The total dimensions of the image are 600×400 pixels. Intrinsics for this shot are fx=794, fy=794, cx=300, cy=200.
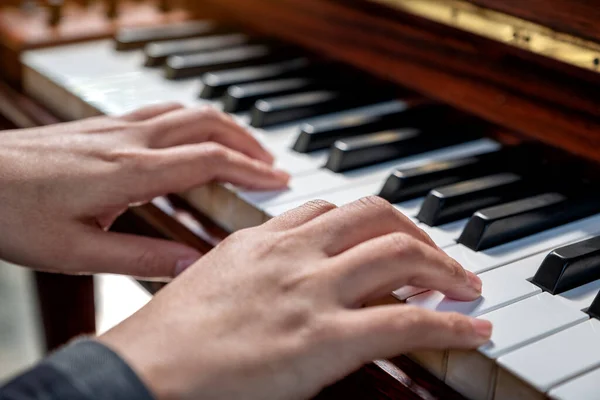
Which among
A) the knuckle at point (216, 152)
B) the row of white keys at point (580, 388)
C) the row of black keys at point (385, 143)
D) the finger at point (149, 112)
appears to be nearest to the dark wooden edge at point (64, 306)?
the row of black keys at point (385, 143)

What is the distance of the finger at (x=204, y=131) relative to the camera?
1.14m

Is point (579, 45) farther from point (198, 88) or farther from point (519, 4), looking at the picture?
point (198, 88)

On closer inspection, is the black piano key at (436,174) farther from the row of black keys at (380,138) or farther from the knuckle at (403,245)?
the knuckle at (403,245)

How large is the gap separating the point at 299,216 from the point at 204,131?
0.37 m

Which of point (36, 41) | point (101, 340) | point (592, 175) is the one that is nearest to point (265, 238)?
point (101, 340)

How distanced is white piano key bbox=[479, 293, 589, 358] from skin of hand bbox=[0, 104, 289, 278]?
395 millimetres

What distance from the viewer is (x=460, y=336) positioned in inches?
28.7

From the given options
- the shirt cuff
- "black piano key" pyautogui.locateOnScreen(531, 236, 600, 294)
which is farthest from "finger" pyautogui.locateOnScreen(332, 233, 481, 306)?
the shirt cuff

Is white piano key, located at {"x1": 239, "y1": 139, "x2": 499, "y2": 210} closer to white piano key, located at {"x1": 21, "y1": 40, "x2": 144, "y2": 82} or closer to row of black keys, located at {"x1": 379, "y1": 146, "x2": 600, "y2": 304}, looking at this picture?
row of black keys, located at {"x1": 379, "y1": 146, "x2": 600, "y2": 304}

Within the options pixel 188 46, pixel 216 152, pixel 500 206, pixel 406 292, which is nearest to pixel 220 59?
pixel 188 46

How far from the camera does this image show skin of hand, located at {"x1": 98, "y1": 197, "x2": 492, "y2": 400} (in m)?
0.68

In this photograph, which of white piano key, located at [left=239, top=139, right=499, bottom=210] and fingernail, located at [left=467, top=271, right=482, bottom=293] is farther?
white piano key, located at [left=239, top=139, right=499, bottom=210]

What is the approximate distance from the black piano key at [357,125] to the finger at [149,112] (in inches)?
7.8

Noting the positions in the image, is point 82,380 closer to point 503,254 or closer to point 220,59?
point 503,254
